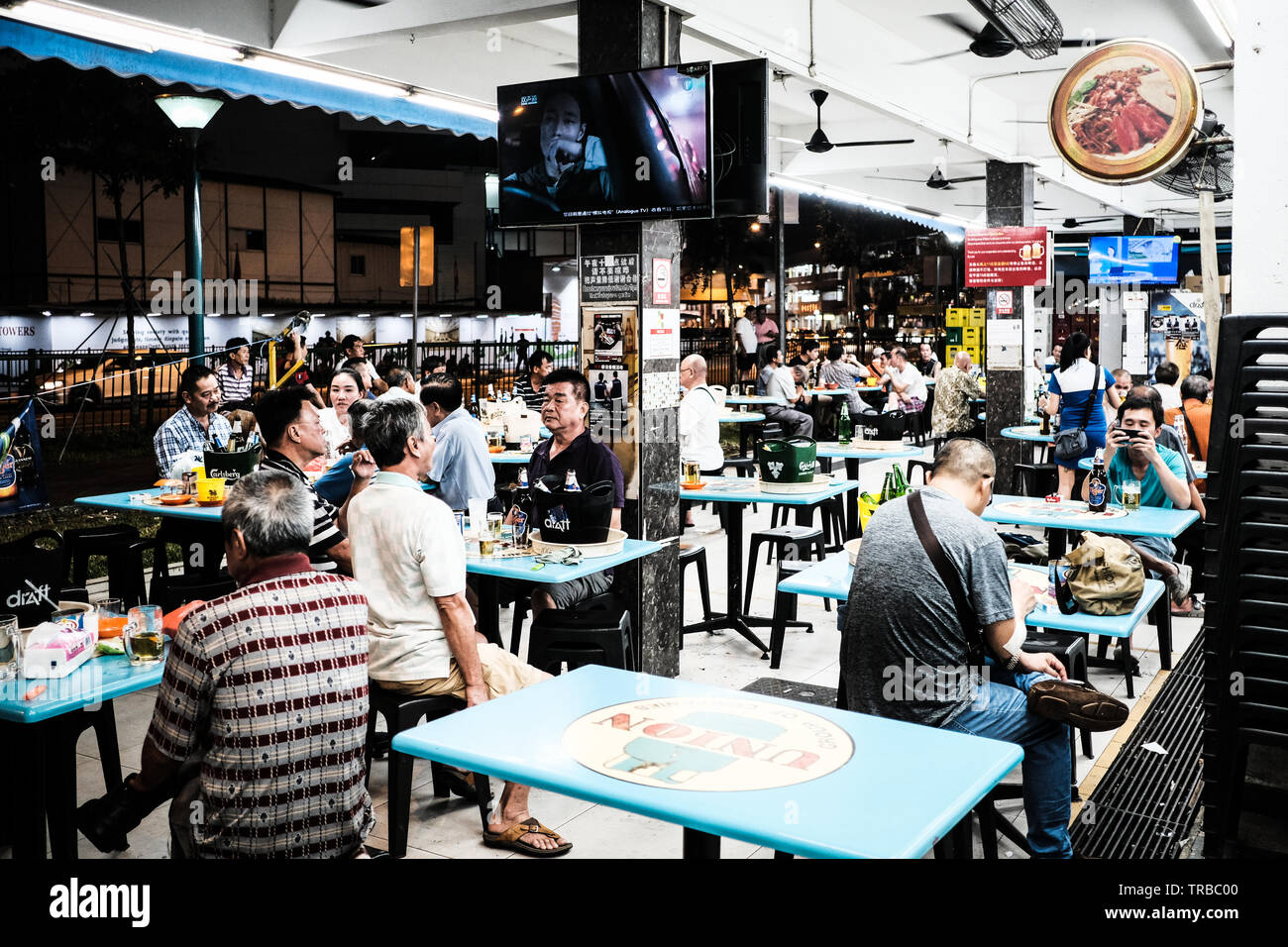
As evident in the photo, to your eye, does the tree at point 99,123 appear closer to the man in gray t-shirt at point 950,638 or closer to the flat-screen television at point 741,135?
the flat-screen television at point 741,135

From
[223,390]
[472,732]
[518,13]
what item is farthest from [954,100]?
[472,732]

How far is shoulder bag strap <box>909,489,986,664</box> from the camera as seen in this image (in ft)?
10.5

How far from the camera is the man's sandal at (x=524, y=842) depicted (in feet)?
12.3

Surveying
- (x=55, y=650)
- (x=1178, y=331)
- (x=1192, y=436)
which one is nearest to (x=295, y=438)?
(x=55, y=650)

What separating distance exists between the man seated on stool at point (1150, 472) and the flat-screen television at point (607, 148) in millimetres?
2513

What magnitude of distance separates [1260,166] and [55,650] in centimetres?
316

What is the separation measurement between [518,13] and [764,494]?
305 cm

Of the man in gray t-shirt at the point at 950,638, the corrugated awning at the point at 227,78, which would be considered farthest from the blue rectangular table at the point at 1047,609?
the corrugated awning at the point at 227,78

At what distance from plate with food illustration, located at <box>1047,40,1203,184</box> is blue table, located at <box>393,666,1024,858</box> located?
173cm

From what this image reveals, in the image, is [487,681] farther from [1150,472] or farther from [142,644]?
[1150,472]

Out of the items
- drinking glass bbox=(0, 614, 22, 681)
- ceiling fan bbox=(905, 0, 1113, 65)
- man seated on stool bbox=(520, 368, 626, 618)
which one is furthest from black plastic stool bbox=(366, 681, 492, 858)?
ceiling fan bbox=(905, 0, 1113, 65)

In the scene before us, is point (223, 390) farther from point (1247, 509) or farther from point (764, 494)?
point (1247, 509)

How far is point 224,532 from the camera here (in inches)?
104

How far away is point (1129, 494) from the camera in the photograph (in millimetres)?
5703
